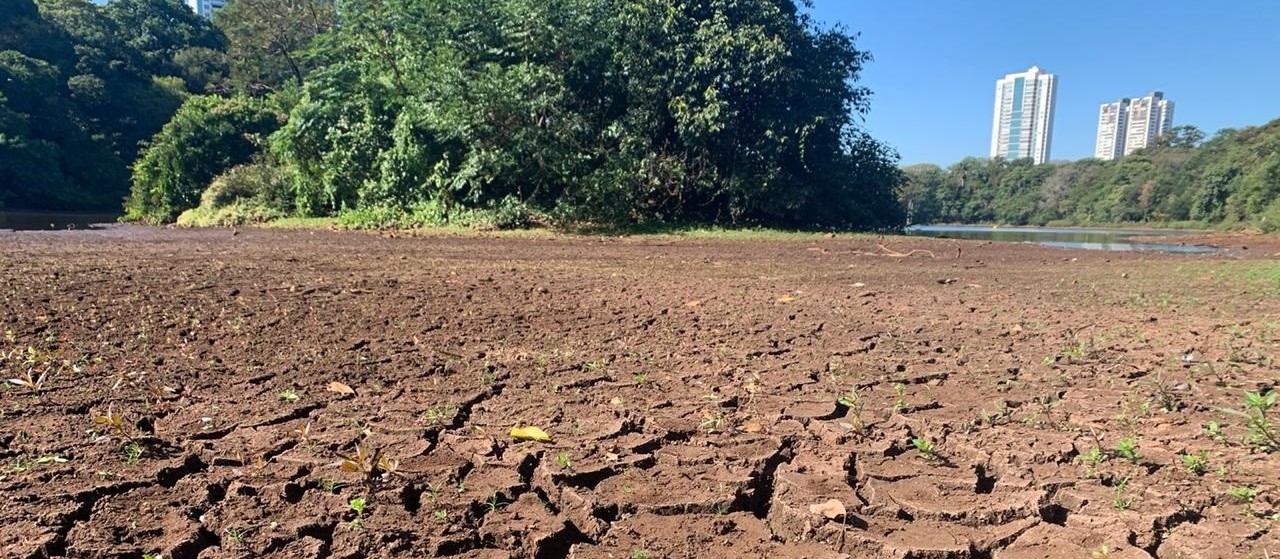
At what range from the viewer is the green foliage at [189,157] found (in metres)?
22.2

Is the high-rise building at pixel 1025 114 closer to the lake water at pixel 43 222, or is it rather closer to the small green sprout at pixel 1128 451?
the lake water at pixel 43 222

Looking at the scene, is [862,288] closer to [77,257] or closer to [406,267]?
[406,267]

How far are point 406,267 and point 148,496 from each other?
635 centimetres

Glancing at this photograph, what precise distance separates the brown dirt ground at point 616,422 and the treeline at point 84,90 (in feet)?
100

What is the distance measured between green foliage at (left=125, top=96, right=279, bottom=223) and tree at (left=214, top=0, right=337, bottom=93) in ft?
30.9

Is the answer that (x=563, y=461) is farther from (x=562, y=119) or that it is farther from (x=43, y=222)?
(x=43, y=222)

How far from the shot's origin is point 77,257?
8.61 m

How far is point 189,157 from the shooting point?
2233 cm

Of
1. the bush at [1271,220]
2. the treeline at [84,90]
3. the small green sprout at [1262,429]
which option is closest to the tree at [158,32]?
the treeline at [84,90]

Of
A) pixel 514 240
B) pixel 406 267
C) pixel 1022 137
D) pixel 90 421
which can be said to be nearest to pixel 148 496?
pixel 90 421

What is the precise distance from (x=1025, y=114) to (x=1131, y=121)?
16.5 m

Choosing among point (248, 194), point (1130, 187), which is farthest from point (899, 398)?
point (1130, 187)

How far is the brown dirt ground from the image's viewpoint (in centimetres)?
234

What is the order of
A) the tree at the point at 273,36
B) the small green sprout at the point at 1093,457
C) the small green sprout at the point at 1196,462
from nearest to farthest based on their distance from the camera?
the small green sprout at the point at 1196,462 < the small green sprout at the point at 1093,457 < the tree at the point at 273,36
